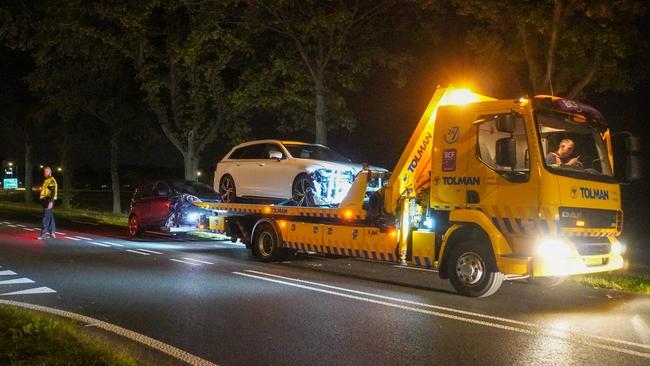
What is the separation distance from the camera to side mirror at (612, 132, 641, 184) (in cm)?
938

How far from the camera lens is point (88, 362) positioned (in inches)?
215

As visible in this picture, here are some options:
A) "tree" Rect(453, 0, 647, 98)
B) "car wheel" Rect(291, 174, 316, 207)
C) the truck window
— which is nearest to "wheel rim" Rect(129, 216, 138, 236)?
"car wheel" Rect(291, 174, 316, 207)

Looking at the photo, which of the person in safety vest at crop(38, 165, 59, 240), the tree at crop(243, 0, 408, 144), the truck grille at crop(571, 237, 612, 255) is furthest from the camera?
the tree at crop(243, 0, 408, 144)

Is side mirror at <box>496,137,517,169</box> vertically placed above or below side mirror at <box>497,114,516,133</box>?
below

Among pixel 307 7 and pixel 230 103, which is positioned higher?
pixel 307 7

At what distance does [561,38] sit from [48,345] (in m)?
12.9

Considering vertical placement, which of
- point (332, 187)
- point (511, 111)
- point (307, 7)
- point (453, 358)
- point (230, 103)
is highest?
point (307, 7)

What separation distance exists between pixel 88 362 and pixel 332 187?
26.1 feet

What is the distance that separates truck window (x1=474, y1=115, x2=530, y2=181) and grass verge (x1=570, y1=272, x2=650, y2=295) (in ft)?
11.6

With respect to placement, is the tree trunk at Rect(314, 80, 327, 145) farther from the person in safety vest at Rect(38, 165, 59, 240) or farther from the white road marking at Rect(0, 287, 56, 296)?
the white road marking at Rect(0, 287, 56, 296)

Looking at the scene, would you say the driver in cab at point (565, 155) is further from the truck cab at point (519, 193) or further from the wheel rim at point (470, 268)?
the wheel rim at point (470, 268)

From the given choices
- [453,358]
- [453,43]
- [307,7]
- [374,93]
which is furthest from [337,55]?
[453,358]

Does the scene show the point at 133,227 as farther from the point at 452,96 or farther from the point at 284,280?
the point at 452,96

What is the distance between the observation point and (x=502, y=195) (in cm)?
902
